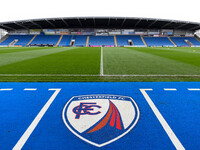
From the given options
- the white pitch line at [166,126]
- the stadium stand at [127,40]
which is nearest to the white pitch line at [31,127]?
the white pitch line at [166,126]

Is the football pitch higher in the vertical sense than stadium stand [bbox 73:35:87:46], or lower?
lower

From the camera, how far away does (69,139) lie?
187cm

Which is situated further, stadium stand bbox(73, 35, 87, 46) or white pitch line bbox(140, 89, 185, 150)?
stadium stand bbox(73, 35, 87, 46)

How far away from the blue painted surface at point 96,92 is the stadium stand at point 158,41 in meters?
52.3

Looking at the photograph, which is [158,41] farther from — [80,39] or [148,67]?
[148,67]

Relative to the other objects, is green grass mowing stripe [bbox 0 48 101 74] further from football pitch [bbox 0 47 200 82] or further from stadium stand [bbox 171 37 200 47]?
stadium stand [bbox 171 37 200 47]

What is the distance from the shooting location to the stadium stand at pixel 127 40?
51.1 m

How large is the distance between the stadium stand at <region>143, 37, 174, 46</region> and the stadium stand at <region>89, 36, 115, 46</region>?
15.3m

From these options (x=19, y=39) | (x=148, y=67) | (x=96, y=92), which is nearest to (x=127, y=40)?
(x=19, y=39)

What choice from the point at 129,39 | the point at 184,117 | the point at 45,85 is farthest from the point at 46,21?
the point at 184,117

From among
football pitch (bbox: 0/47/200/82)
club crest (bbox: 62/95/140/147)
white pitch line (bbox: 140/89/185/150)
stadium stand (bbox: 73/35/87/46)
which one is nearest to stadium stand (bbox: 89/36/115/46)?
stadium stand (bbox: 73/35/87/46)

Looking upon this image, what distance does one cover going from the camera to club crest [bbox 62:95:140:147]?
194cm

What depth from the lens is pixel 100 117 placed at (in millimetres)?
2363

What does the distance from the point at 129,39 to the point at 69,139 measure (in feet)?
185
